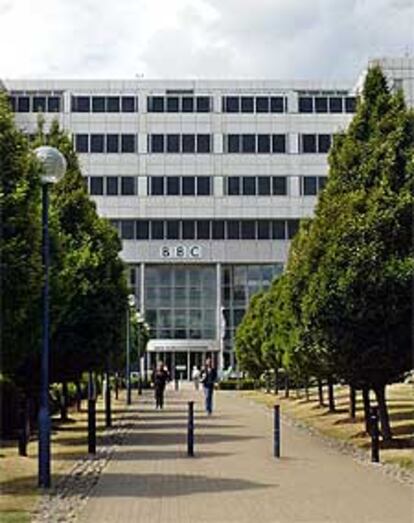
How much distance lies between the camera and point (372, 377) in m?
22.1


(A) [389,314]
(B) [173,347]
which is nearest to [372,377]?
(A) [389,314]

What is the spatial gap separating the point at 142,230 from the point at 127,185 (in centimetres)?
389

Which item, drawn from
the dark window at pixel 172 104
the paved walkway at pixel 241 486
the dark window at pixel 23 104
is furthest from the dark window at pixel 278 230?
the paved walkway at pixel 241 486

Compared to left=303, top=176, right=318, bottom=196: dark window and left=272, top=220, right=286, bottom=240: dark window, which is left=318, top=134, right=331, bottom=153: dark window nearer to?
left=303, top=176, right=318, bottom=196: dark window

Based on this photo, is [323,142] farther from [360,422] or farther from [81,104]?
[360,422]

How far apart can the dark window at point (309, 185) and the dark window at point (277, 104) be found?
5.83 meters

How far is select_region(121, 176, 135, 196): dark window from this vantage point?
89.4m

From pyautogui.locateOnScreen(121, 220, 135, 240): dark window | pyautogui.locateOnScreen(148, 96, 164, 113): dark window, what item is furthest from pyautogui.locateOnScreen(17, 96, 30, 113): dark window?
pyautogui.locateOnScreen(121, 220, 135, 240): dark window

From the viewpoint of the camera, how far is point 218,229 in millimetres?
91062

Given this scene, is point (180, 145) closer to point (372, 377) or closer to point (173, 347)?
point (173, 347)

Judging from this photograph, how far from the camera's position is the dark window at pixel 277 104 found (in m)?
90.6

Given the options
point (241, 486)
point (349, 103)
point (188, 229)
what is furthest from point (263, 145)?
point (241, 486)

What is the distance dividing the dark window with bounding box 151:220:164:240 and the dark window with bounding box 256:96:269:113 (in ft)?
38.8

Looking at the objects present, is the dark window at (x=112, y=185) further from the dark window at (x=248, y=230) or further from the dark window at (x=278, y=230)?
the dark window at (x=278, y=230)
